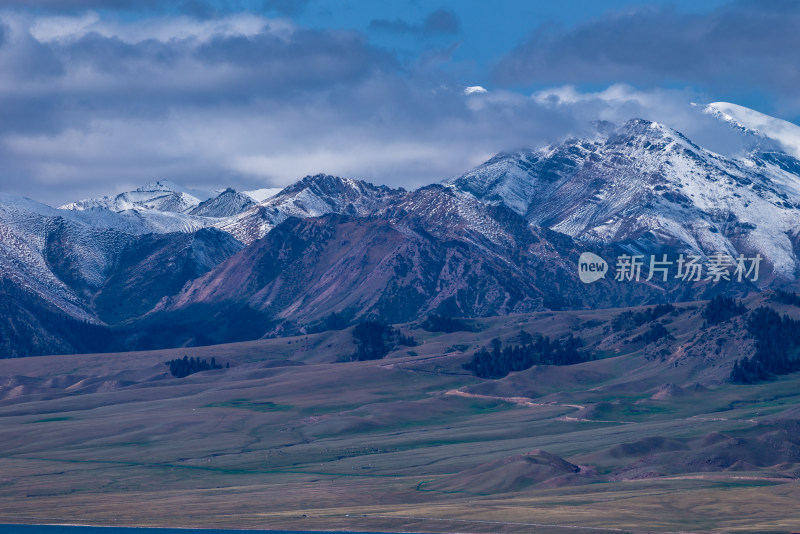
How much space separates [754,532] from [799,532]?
7.05 meters

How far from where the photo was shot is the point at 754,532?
196m

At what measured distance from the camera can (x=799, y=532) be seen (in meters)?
191
